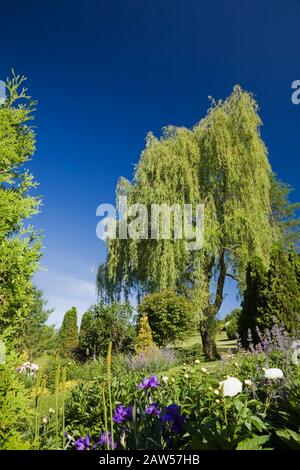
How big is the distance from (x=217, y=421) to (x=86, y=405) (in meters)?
1.78

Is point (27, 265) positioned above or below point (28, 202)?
below

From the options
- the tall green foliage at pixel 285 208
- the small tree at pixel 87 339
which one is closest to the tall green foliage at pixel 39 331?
the small tree at pixel 87 339

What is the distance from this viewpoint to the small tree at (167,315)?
44.9 feet

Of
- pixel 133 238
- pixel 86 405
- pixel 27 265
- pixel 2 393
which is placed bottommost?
pixel 86 405

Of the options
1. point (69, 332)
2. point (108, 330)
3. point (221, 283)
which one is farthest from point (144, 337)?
point (69, 332)

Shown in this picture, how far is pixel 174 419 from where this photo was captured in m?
2.77

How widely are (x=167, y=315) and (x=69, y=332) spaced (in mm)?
5529

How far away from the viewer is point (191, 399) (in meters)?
3.40

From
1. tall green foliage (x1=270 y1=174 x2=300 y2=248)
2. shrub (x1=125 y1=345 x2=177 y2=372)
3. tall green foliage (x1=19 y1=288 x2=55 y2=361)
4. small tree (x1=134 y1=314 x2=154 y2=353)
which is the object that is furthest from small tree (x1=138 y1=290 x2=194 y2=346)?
tall green foliage (x1=270 y1=174 x2=300 y2=248)

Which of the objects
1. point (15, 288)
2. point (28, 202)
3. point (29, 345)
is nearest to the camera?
point (15, 288)

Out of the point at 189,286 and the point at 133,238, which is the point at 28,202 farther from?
the point at 189,286

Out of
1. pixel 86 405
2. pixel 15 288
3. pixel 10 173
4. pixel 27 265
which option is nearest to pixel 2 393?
pixel 15 288

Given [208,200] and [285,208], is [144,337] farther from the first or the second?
[285,208]

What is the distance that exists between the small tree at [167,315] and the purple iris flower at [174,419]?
34.6 feet
